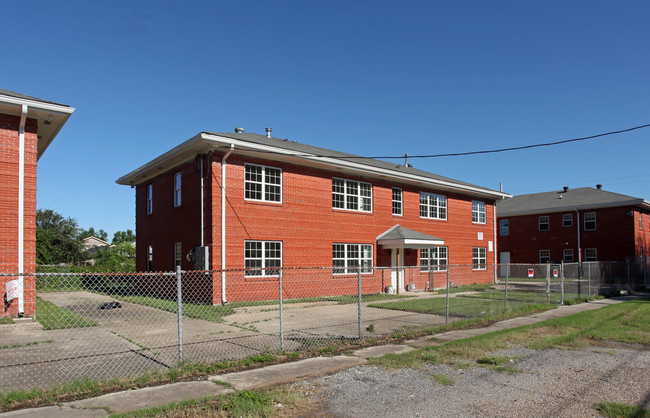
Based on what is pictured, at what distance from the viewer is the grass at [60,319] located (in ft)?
38.0

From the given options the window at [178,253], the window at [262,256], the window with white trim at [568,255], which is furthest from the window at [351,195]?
the window with white trim at [568,255]

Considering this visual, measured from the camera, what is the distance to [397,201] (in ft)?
79.1

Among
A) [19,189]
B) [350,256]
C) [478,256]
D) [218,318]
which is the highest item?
[19,189]

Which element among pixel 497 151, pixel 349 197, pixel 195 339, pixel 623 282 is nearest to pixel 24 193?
pixel 195 339

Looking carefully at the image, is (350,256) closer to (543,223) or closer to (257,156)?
(257,156)

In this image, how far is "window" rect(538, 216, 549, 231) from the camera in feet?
130

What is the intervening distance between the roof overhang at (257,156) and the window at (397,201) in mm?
654

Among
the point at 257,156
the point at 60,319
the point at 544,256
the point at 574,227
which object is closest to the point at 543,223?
the point at 574,227

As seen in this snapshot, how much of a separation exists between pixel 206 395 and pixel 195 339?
427 cm

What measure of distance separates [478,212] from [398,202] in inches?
315

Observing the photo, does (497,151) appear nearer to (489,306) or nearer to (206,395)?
(489,306)

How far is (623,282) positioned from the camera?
2339 centimetres

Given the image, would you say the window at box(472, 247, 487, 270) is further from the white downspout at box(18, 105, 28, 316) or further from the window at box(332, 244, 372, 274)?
the white downspout at box(18, 105, 28, 316)

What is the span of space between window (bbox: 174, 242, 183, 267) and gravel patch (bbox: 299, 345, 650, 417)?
1315 centimetres
